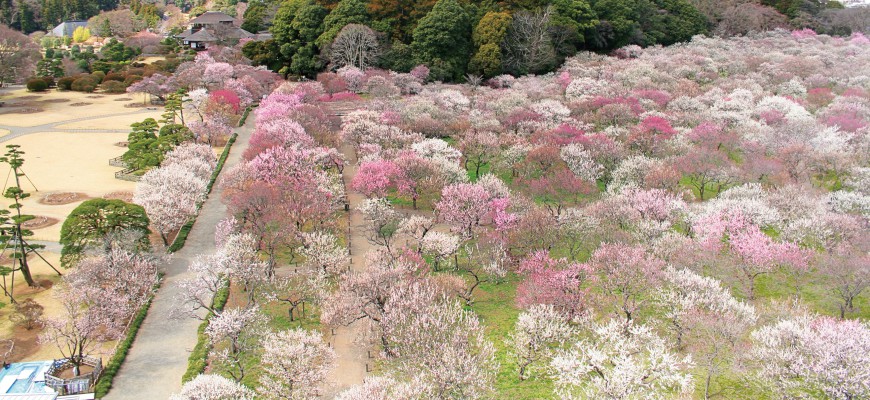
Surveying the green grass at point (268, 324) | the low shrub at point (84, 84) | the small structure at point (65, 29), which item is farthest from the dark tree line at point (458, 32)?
the small structure at point (65, 29)

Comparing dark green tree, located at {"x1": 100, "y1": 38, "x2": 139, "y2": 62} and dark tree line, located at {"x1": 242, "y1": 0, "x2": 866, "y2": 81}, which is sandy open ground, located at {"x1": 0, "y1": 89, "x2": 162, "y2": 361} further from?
dark tree line, located at {"x1": 242, "y1": 0, "x2": 866, "y2": 81}

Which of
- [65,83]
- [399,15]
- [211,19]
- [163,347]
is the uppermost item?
[399,15]

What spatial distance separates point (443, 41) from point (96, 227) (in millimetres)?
43626

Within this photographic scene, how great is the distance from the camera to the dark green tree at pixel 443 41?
63.8 metres

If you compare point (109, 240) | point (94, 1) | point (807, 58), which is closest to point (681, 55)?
point (807, 58)

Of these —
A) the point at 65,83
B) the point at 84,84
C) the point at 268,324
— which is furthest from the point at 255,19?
the point at 268,324

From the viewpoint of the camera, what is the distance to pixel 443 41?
63906mm

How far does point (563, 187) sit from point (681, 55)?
151ft

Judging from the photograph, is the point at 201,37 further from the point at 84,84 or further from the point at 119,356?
the point at 119,356

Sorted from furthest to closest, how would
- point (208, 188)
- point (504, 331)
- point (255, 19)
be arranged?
1. point (255, 19)
2. point (208, 188)
3. point (504, 331)

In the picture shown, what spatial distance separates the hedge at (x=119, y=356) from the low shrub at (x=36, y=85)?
66378mm

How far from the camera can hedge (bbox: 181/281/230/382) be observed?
20.0 metres

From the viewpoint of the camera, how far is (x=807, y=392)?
17.9 m

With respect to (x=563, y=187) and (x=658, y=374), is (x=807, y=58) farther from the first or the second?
(x=658, y=374)
